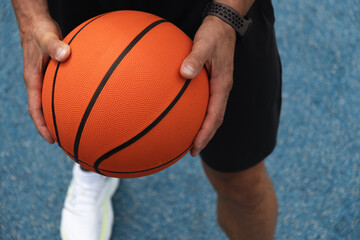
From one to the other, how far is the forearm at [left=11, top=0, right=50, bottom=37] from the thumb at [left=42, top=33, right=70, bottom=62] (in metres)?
0.15

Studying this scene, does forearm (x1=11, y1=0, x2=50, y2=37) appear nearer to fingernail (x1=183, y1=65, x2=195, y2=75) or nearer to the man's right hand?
the man's right hand

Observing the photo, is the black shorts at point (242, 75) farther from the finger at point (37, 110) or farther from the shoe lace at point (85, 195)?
the shoe lace at point (85, 195)

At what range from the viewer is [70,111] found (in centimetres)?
104

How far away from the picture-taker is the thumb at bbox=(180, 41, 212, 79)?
1.00 meters

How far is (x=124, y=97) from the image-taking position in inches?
39.4

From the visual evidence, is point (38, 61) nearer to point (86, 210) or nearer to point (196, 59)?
point (196, 59)

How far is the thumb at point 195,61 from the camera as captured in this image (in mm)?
1004

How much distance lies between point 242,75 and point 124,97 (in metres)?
0.49

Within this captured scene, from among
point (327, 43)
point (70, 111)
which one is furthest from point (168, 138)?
point (327, 43)

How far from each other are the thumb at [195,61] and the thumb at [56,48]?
293 mm

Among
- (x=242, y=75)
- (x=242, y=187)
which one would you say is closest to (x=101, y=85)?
(x=242, y=75)

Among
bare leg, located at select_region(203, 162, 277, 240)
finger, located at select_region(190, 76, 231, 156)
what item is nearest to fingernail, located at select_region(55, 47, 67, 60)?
finger, located at select_region(190, 76, 231, 156)

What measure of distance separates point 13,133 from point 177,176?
945 millimetres

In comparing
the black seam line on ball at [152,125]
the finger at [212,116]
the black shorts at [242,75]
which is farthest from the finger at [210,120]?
the black shorts at [242,75]
